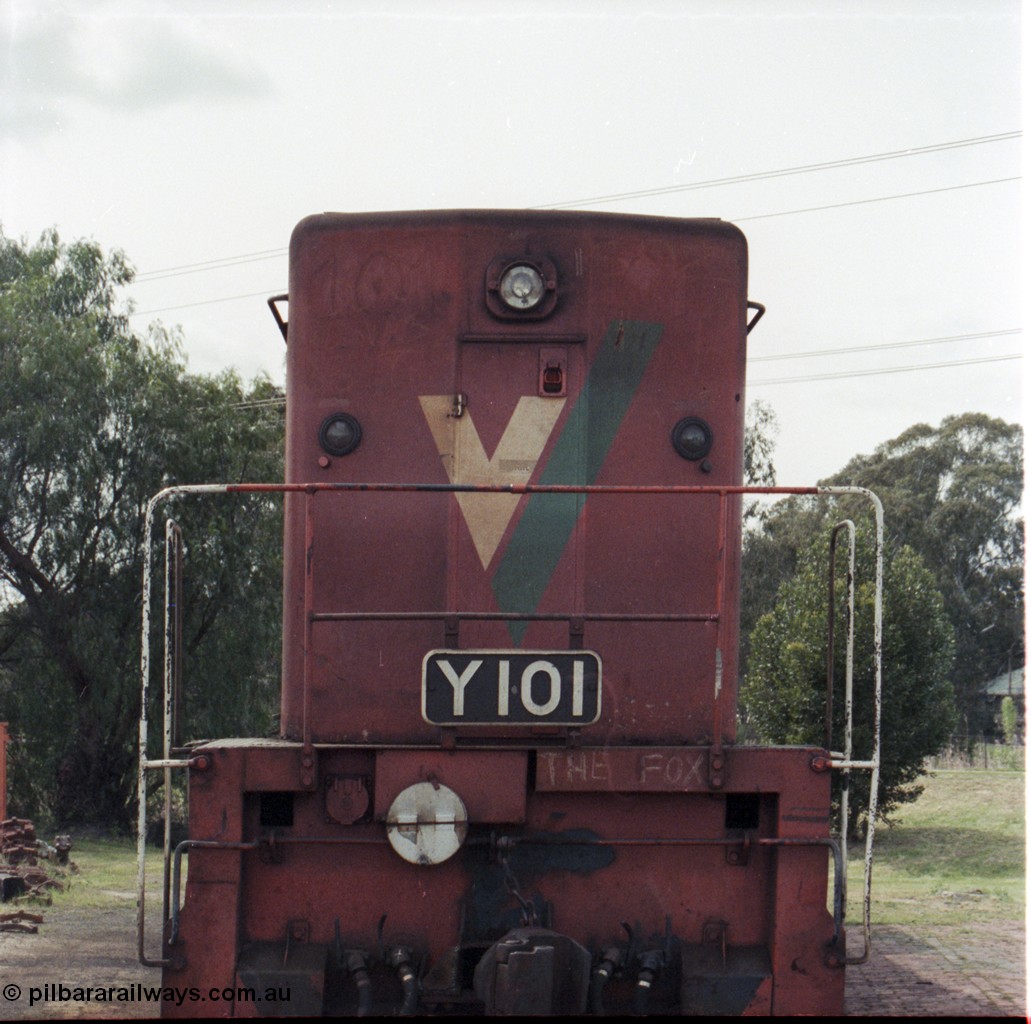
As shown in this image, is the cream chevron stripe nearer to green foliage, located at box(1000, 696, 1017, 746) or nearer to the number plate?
A: the number plate

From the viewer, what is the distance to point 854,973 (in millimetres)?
7160

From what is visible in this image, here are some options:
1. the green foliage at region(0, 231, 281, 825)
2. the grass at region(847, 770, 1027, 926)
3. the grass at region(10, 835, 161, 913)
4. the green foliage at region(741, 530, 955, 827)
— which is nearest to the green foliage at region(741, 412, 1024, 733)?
the grass at region(847, 770, 1027, 926)

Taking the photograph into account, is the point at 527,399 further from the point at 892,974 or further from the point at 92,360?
the point at 92,360

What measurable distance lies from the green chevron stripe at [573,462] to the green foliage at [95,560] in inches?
519

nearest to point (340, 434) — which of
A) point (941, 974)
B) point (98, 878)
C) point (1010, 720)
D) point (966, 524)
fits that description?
point (941, 974)

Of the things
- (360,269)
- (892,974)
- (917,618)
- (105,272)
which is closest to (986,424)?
(917,618)

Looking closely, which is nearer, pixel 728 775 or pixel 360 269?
pixel 728 775

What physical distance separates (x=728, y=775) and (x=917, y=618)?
15.4 meters

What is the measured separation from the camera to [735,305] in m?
5.20

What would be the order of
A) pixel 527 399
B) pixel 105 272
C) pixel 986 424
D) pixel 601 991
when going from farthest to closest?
pixel 986 424 → pixel 105 272 → pixel 527 399 → pixel 601 991

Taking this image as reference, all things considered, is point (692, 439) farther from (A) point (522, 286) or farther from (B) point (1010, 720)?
(B) point (1010, 720)

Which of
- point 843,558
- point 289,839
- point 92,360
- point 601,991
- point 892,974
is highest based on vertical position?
point 92,360

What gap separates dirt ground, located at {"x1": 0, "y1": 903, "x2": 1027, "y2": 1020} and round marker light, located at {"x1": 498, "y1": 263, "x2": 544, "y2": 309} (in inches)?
133

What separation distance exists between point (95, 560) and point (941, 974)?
13.4m
